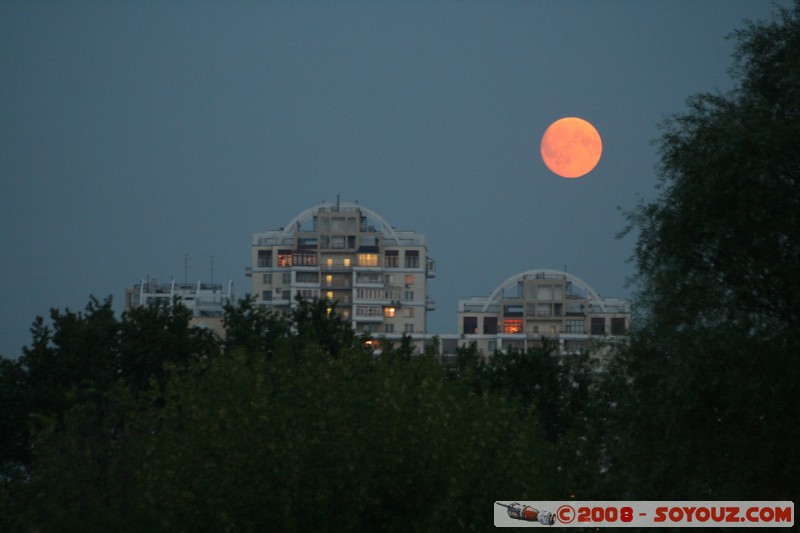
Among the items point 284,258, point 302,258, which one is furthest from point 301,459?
point 284,258

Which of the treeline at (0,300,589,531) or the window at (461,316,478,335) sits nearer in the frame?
the treeline at (0,300,589,531)

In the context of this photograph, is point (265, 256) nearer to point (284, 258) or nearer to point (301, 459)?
point (284, 258)

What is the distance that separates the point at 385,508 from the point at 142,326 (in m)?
30.9

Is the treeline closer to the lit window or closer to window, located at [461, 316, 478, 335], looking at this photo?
the lit window

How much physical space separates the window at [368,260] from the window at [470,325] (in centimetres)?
1703

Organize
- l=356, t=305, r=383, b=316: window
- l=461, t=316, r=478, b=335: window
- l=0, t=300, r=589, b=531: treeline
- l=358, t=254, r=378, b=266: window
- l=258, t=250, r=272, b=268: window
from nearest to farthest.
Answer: l=0, t=300, r=589, b=531: treeline < l=356, t=305, r=383, b=316: window < l=358, t=254, r=378, b=266: window < l=461, t=316, r=478, b=335: window < l=258, t=250, r=272, b=268: window

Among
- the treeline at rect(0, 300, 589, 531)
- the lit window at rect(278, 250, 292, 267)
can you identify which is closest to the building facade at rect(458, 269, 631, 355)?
the lit window at rect(278, 250, 292, 267)

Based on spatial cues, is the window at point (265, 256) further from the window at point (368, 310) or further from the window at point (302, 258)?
the window at point (368, 310)

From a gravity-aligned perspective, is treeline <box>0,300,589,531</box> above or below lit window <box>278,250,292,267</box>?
below

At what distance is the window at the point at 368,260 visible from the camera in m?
188

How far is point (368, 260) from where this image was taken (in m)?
188

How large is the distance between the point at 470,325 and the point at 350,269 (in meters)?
21.1

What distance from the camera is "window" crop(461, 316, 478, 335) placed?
18962cm

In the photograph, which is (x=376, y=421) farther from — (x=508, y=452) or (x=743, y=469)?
(x=743, y=469)
